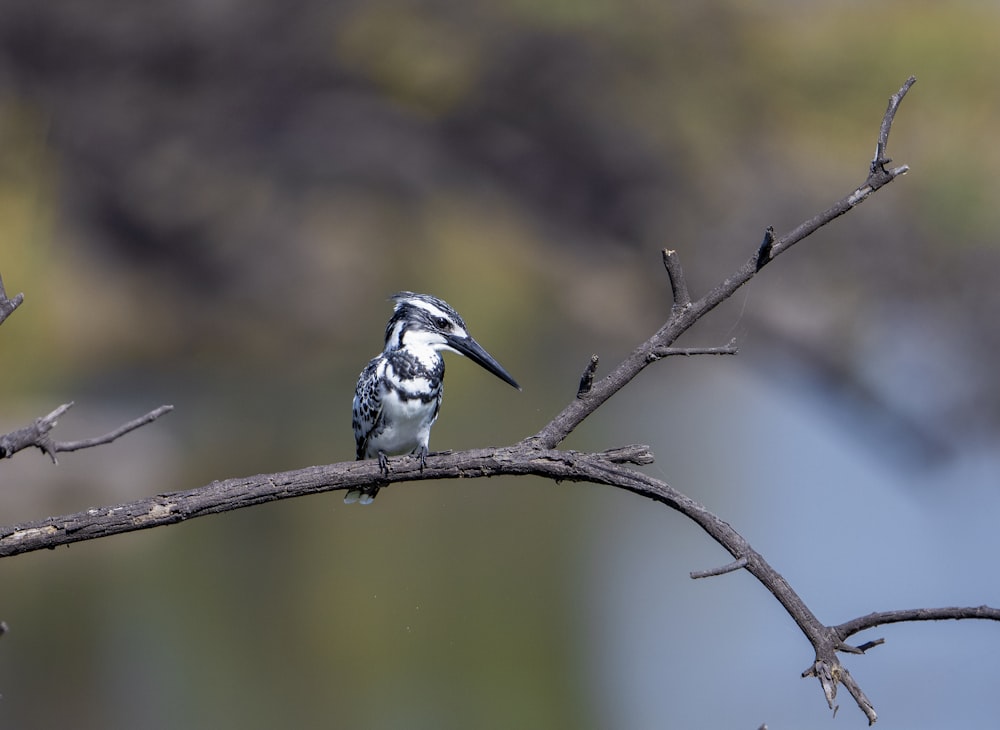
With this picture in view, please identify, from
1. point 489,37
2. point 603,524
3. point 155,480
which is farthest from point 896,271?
point 155,480

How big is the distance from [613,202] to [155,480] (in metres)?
2.53

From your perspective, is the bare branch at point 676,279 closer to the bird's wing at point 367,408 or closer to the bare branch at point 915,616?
the bare branch at point 915,616

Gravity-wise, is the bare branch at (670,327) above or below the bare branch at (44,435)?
above

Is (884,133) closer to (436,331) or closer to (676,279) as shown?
(676,279)

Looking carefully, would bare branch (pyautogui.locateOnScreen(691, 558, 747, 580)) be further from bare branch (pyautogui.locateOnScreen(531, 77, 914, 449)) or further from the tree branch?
bare branch (pyautogui.locateOnScreen(531, 77, 914, 449))

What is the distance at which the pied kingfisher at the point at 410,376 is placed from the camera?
1.54m

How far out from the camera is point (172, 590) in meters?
3.78

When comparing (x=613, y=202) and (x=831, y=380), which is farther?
(x=613, y=202)

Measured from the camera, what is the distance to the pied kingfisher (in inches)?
60.8

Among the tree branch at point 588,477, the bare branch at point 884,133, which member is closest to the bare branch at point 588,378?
the tree branch at point 588,477

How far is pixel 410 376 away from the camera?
5.11 feet

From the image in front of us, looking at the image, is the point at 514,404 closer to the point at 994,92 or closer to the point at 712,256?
the point at 712,256

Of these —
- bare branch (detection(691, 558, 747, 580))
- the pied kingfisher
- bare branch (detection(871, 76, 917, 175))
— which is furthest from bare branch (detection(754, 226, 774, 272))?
the pied kingfisher

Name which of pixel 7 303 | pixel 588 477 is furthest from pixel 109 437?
pixel 588 477
